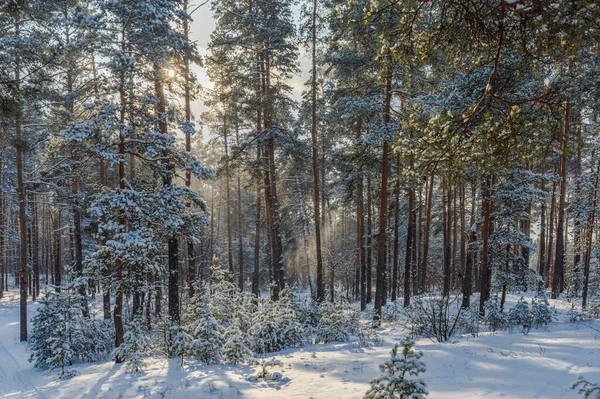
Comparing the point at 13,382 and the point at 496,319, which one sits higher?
the point at 496,319

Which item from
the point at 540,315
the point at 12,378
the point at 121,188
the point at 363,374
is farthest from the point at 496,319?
the point at 12,378

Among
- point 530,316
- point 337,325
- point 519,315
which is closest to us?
point 337,325

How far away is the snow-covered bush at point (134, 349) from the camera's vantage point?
26.6 ft

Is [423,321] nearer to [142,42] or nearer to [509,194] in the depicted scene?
[509,194]

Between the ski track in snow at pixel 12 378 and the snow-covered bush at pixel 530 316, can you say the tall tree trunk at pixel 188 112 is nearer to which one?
the ski track in snow at pixel 12 378

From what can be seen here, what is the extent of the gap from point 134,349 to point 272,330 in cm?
370

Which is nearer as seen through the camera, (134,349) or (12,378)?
(134,349)

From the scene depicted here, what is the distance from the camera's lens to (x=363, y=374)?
19.5ft

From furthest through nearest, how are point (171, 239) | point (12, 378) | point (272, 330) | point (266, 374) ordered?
point (171, 239), point (12, 378), point (272, 330), point (266, 374)

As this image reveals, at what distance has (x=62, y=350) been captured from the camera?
373 inches

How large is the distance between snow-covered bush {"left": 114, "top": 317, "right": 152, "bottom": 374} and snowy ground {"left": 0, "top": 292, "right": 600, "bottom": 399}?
254 mm

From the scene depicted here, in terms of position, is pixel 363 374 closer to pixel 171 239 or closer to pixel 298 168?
pixel 171 239

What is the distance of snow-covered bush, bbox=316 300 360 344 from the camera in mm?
9594

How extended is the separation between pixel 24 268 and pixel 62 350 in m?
10.0
